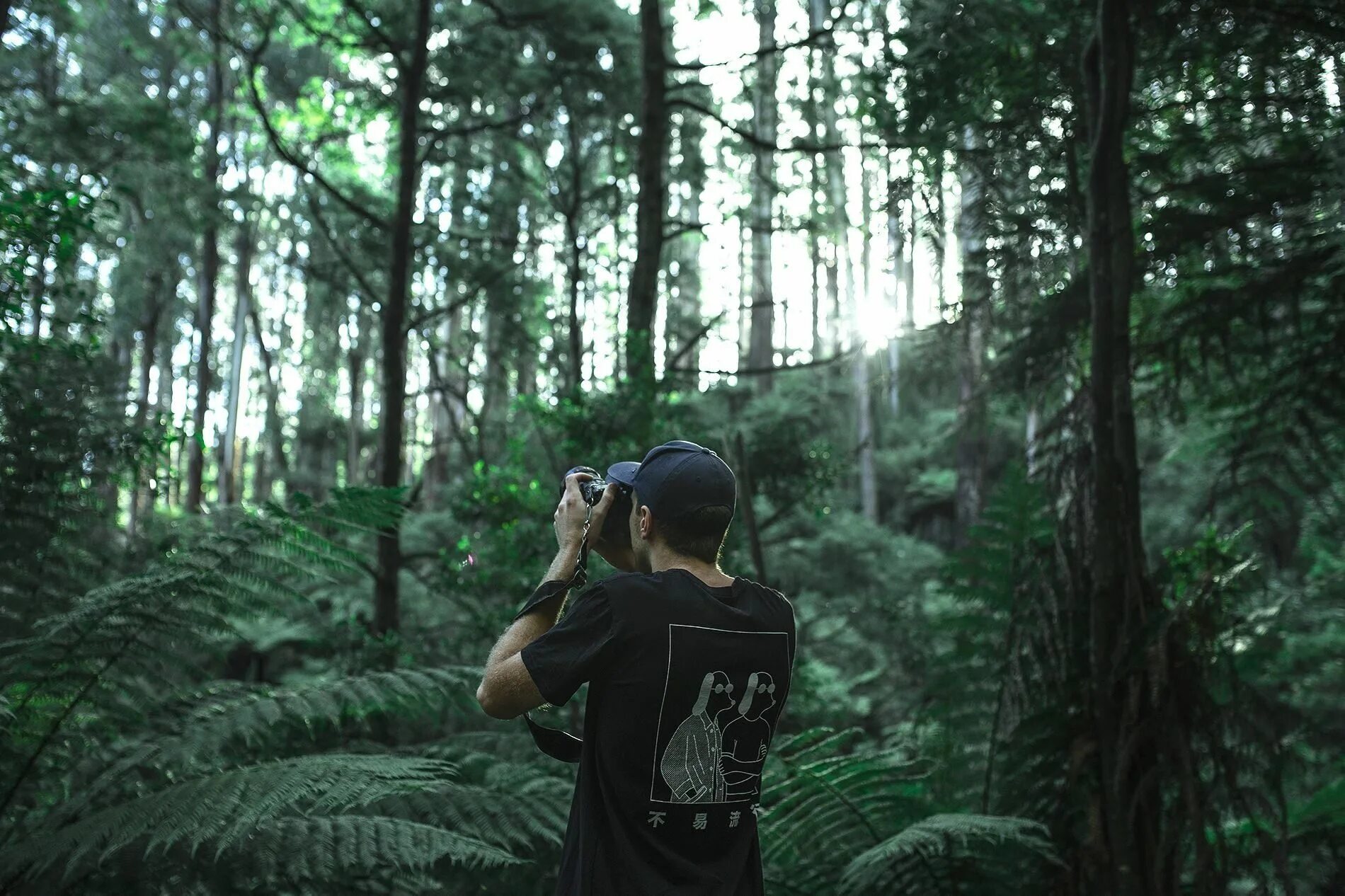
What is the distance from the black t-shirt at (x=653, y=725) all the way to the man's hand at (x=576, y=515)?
0.72ft

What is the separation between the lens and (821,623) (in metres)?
16.5

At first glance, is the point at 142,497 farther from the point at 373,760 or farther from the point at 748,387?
the point at 373,760

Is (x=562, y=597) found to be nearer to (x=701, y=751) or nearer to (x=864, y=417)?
(x=701, y=751)

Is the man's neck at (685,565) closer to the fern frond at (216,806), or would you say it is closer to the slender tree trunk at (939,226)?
the fern frond at (216,806)

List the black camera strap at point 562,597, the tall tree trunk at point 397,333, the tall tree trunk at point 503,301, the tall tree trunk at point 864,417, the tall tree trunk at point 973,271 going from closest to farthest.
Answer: the black camera strap at point 562,597
the tall tree trunk at point 973,271
the tall tree trunk at point 397,333
the tall tree trunk at point 503,301
the tall tree trunk at point 864,417

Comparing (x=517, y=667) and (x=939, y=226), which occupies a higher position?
(x=939, y=226)

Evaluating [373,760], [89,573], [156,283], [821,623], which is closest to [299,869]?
[373,760]

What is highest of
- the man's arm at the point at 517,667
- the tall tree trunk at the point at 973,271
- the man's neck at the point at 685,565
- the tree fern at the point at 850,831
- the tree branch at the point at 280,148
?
the tree branch at the point at 280,148

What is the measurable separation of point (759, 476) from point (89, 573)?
6.38 m

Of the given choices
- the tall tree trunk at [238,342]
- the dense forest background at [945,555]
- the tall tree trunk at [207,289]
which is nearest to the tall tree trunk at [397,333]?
the dense forest background at [945,555]

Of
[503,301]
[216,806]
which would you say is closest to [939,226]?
[216,806]

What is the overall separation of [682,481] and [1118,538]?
2109 mm

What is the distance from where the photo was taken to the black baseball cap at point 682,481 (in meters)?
2.14

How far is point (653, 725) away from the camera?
200 cm
